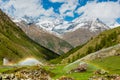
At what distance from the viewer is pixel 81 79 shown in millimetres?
38906

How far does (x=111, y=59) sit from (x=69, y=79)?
26.3 meters

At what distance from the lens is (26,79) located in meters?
22.7

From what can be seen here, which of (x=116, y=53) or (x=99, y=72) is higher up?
(x=116, y=53)

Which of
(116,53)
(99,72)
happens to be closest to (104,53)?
(116,53)

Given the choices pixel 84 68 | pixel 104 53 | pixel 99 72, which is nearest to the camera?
pixel 99 72

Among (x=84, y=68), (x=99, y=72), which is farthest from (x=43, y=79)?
(x=84, y=68)

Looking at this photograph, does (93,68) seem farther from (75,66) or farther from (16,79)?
(16,79)

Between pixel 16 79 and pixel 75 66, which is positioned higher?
pixel 75 66

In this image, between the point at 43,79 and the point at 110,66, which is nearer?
the point at 43,79

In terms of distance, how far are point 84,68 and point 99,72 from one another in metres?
5.31

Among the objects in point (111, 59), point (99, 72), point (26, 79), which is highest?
point (111, 59)

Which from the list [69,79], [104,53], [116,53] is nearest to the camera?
[69,79]

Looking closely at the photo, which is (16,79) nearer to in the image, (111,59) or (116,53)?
(111,59)

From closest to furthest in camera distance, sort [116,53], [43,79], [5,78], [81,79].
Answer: [5,78] → [43,79] → [81,79] → [116,53]
